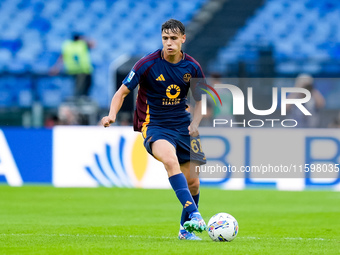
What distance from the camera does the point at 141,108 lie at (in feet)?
22.6

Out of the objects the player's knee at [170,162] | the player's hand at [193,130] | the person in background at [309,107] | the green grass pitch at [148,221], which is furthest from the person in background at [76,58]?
the player's knee at [170,162]

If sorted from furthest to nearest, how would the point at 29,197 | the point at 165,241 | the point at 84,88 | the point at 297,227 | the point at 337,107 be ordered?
1. the point at 84,88
2. the point at 337,107
3. the point at 29,197
4. the point at 297,227
5. the point at 165,241

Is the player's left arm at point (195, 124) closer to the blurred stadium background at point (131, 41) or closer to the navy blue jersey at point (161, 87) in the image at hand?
the navy blue jersey at point (161, 87)

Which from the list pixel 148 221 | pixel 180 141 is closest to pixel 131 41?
pixel 148 221

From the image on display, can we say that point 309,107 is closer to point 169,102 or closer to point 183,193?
point 169,102

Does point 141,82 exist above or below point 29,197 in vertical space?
above

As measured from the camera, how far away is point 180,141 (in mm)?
6758

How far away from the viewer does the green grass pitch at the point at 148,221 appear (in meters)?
5.99

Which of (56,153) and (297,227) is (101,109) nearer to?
(56,153)

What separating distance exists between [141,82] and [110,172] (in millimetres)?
6816

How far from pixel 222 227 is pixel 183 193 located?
46 centimetres

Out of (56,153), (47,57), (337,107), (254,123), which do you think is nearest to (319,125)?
(337,107)

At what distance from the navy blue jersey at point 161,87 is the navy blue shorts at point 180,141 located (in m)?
0.07

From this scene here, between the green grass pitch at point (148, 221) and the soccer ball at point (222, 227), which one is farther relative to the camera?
the soccer ball at point (222, 227)
